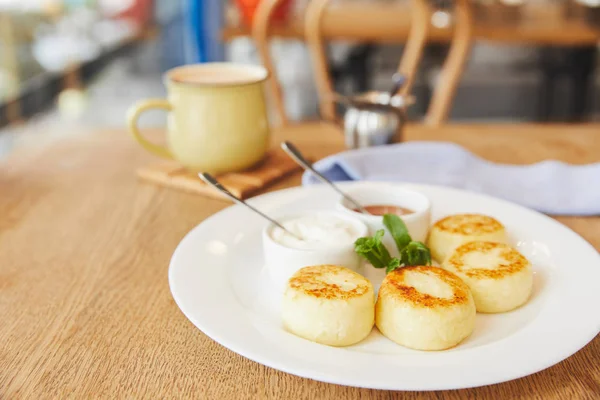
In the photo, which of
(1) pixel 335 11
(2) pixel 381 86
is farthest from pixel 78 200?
(2) pixel 381 86

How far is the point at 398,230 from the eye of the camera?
0.82 meters

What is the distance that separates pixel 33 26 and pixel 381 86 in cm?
311

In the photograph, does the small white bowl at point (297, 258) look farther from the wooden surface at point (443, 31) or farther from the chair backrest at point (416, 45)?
the wooden surface at point (443, 31)

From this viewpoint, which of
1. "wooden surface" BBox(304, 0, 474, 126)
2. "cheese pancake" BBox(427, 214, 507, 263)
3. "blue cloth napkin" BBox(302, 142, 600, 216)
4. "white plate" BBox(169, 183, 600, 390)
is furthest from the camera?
"wooden surface" BBox(304, 0, 474, 126)

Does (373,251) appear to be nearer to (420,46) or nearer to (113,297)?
(113,297)

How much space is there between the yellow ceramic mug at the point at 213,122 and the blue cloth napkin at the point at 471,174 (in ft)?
0.50

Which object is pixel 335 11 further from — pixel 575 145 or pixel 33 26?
pixel 575 145

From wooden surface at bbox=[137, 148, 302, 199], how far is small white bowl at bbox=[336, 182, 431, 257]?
223mm

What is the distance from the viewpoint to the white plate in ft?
1.87

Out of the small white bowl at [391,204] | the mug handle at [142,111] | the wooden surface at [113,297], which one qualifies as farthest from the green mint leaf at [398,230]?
the mug handle at [142,111]

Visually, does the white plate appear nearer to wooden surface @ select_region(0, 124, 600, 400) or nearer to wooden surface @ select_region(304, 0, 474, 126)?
wooden surface @ select_region(0, 124, 600, 400)

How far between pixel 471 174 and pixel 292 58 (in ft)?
16.1

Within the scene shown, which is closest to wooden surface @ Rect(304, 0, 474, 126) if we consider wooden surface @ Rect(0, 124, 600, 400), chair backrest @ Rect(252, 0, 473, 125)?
chair backrest @ Rect(252, 0, 473, 125)

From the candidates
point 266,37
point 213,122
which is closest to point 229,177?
point 213,122
